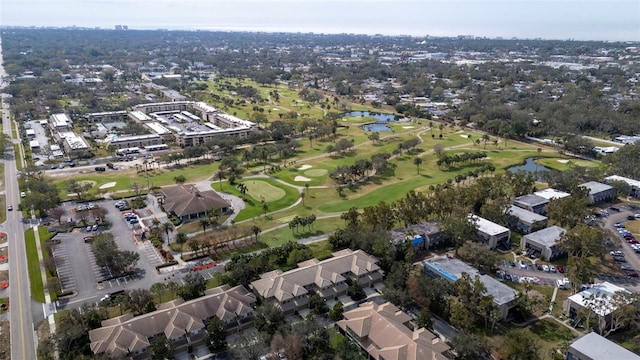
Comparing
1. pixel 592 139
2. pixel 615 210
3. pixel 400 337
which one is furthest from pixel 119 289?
pixel 592 139

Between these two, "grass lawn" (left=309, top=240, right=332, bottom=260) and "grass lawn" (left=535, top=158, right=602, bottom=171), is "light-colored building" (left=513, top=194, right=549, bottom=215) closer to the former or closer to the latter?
"grass lawn" (left=535, top=158, right=602, bottom=171)

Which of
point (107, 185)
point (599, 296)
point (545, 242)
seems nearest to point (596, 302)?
point (599, 296)

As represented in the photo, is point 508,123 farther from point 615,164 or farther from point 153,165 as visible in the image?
point 153,165

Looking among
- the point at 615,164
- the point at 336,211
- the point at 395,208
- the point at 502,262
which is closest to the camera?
the point at 502,262

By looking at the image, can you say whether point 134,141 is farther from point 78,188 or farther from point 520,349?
point 520,349

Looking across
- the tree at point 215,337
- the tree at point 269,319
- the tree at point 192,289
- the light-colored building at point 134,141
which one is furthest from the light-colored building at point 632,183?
the light-colored building at point 134,141
